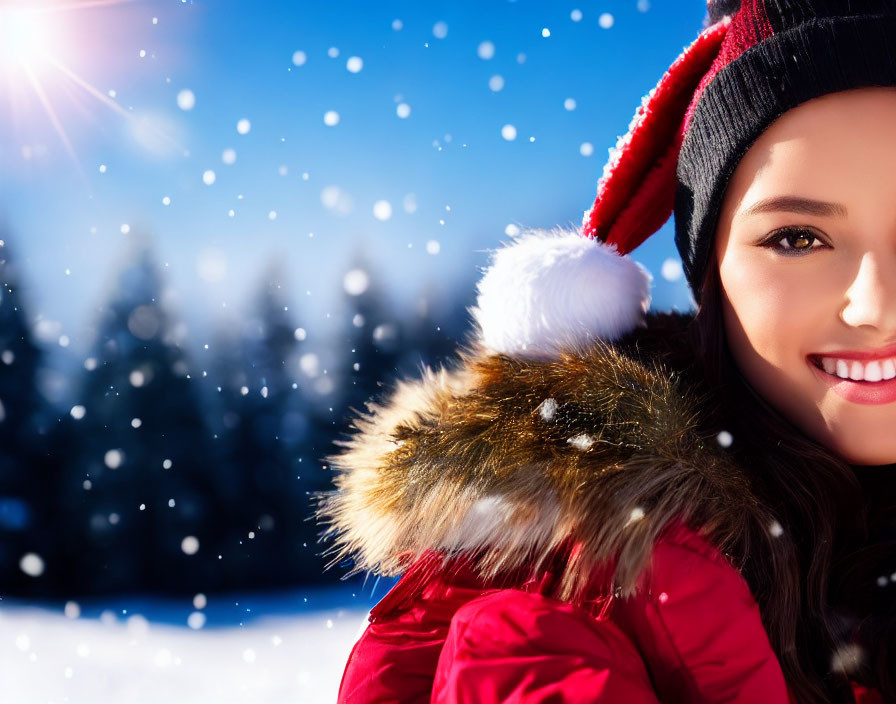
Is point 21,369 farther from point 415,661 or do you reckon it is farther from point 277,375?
point 415,661

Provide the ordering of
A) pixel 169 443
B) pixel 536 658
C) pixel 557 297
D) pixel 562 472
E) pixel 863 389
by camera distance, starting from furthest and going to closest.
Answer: pixel 169 443
pixel 557 297
pixel 863 389
pixel 562 472
pixel 536 658

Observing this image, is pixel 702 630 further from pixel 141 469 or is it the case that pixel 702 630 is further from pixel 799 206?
pixel 141 469

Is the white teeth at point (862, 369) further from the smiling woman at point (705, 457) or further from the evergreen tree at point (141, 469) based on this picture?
the evergreen tree at point (141, 469)

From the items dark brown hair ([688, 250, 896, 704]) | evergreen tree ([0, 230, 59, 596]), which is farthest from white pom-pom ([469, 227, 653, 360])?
evergreen tree ([0, 230, 59, 596])

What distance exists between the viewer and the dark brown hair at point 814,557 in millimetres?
1117

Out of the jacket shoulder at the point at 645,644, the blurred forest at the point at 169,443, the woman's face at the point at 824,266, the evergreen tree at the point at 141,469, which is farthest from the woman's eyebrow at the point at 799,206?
the evergreen tree at the point at 141,469

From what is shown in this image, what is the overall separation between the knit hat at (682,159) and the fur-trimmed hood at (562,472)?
0.10 meters

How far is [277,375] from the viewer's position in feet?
19.4

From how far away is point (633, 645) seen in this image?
40.4 inches

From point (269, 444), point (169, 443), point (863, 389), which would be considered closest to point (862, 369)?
point (863, 389)

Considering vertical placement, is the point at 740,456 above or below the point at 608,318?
below

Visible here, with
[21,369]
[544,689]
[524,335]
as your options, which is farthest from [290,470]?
[544,689]

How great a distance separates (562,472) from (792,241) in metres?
0.54

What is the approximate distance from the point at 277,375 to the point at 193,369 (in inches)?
25.2
